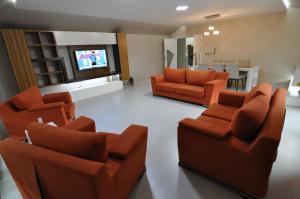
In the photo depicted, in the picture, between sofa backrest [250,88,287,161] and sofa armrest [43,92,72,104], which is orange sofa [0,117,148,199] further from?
sofa armrest [43,92,72,104]

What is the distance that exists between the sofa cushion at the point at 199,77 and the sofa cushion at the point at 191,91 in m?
0.17

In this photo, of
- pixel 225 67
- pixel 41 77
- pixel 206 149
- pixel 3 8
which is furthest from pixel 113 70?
pixel 206 149

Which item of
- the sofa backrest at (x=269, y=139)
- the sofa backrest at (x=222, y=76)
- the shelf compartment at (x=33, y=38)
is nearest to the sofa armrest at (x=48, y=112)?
the shelf compartment at (x=33, y=38)

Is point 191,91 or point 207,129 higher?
point 207,129

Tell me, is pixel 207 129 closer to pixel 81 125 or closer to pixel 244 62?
pixel 81 125

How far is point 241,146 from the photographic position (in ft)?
4.63

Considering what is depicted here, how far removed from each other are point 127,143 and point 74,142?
1.55 feet

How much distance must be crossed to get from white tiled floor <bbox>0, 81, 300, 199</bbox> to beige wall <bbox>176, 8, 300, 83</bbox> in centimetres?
218

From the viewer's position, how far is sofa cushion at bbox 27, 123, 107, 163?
1.06m

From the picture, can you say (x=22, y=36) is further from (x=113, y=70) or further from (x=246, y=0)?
(x=246, y=0)

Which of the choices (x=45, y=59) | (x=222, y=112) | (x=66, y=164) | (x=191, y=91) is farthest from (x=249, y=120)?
(x=45, y=59)

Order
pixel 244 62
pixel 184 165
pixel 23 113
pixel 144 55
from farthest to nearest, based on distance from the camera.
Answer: pixel 144 55, pixel 244 62, pixel 23 113, pixel 184 165

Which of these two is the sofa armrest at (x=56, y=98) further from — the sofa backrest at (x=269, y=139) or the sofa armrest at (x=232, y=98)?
the sofa backrest at (x=269, y=139)

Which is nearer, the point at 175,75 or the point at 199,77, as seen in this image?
the point at 199,77
